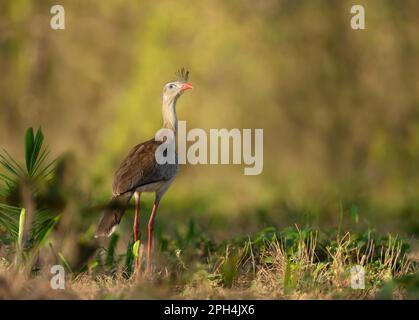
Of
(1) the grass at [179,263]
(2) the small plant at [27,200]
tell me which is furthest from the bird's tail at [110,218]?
(2) the small plant at [27,200]

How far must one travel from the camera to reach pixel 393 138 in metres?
12.7

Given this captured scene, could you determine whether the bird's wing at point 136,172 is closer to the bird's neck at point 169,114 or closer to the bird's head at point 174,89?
the bird's neck at point 169,114

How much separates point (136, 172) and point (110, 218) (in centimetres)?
42

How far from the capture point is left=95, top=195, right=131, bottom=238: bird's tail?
20.2ft

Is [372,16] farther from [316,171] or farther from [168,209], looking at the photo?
[168,209]

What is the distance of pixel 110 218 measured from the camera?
6211 mm

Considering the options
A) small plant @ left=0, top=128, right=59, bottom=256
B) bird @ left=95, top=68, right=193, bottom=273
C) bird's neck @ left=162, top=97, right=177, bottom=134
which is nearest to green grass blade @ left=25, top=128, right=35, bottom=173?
small plant @ left=0, top=128, right=59, bottom=256

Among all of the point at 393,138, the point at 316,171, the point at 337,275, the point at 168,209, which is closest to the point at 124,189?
the point at 337,275

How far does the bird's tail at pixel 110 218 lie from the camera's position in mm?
6152

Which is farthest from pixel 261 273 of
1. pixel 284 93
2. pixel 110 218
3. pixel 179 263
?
pixel 284 93

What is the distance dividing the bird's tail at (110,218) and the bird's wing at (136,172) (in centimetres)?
12

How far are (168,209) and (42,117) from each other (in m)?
4.68

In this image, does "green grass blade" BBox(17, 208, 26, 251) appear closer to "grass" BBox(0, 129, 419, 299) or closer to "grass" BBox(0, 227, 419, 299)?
"grass" BBox(0, 129, 419, 299)

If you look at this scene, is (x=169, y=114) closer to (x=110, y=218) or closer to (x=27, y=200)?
(x=110, y=218)
